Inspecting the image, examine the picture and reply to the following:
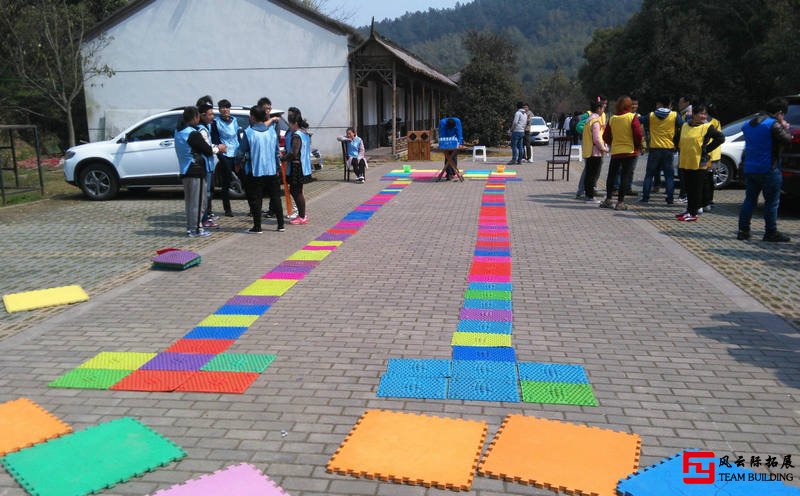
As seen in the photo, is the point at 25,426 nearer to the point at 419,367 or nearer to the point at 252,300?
the point at 419,367

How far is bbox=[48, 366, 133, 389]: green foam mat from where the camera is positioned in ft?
15.0

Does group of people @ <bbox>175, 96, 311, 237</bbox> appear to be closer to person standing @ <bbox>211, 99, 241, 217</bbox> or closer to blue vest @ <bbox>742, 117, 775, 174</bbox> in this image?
person standing @ <bbox>211, 99, 241, 217</bbox>

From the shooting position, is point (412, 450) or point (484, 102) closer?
point (412, 450)

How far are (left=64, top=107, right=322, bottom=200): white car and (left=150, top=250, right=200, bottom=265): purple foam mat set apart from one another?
551cm

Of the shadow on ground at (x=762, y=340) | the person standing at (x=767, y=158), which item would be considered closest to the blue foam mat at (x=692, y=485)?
the shadow on ground at (x=762, y=340)

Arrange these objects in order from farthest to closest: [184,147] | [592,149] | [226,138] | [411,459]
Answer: [592,149], [226,138], [184,147], [411,459]

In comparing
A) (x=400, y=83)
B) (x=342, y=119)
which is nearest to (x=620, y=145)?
(x=342, y=119)

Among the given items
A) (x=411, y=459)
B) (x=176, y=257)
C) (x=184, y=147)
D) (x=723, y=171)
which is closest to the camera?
(x=411, y=459)

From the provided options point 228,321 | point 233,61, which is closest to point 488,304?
point 228,321

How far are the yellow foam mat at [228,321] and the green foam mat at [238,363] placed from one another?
73 cm

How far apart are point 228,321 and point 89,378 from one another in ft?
4.71

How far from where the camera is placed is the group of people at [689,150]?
28.3ft

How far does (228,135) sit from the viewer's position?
1096 centimetres

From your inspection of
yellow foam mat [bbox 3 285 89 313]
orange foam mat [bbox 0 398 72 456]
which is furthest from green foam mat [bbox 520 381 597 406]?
yellow foam mat [bbox 3 285 89 313]
